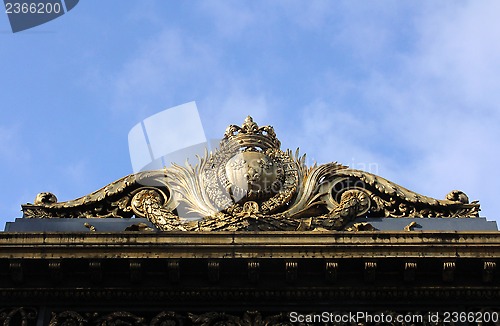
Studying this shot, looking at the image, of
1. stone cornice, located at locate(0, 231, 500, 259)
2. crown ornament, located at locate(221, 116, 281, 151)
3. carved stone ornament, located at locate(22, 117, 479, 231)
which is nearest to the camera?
stone cornice, located at locate(0, 231, 500, 259)

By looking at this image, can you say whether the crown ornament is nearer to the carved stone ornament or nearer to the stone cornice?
the carved stone ornament

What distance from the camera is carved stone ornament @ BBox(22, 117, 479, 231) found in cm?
2159

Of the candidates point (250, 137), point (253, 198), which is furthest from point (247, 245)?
point (250, 137)

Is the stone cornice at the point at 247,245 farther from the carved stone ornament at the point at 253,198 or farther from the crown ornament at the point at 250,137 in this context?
the crown ornament at the point at 250,137

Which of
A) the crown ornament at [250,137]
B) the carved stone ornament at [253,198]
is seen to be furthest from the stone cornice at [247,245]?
the crown ornament at [250,137]

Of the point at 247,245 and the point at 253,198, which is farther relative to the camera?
the point at 253,198

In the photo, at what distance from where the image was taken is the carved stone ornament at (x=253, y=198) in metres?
21.6

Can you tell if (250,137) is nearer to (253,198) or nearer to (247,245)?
(253,198)

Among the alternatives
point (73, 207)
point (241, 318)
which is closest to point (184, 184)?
point (73, 207)

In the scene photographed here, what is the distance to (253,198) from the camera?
22.1 m

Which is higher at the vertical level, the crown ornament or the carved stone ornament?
the crown ornament

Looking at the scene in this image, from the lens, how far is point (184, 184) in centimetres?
2244

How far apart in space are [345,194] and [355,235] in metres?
2.10

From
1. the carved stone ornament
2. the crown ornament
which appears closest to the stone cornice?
the carved stone ornament
